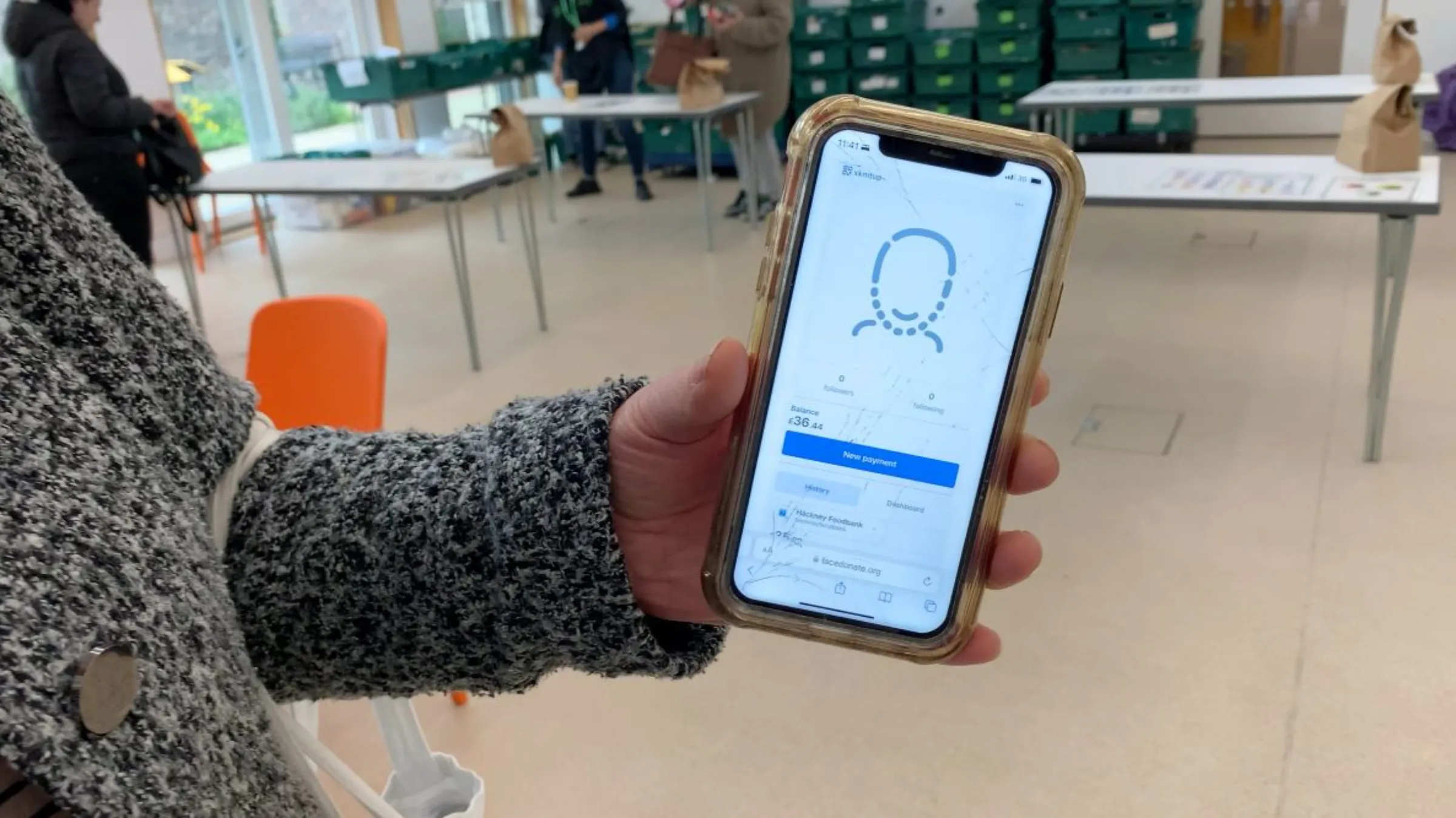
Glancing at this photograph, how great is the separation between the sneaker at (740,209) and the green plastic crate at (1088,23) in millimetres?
1860

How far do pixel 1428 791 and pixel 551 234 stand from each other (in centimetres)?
437

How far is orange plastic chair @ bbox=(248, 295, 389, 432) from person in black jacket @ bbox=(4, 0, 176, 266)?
6.36ft

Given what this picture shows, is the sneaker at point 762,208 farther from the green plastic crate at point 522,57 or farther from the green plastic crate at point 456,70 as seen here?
the green plastic crate at point 522,57

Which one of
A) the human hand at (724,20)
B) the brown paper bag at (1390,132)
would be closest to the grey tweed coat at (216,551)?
the brown paper bag at (1390,132)

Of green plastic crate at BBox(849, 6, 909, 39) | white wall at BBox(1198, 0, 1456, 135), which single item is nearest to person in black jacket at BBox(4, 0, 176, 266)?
green plastic crate at BBox(849, 6, 909, 39)

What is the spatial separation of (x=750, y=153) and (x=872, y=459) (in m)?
4.42

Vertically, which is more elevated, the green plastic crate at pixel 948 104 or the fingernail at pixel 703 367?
the fingernail at pixel 703 367

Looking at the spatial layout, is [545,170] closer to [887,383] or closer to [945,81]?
[945,81]

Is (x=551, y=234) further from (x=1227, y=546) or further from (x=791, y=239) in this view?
(x=791, y=239)

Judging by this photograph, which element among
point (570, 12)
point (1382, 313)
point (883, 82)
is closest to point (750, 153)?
point (883, 82)

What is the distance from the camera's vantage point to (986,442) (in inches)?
26.5

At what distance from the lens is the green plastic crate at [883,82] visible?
19.9 ft

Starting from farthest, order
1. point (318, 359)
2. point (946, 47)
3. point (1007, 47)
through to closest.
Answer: point (946, 47) < point (1007, 47) < point (318, 359)

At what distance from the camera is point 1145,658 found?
1.92m
